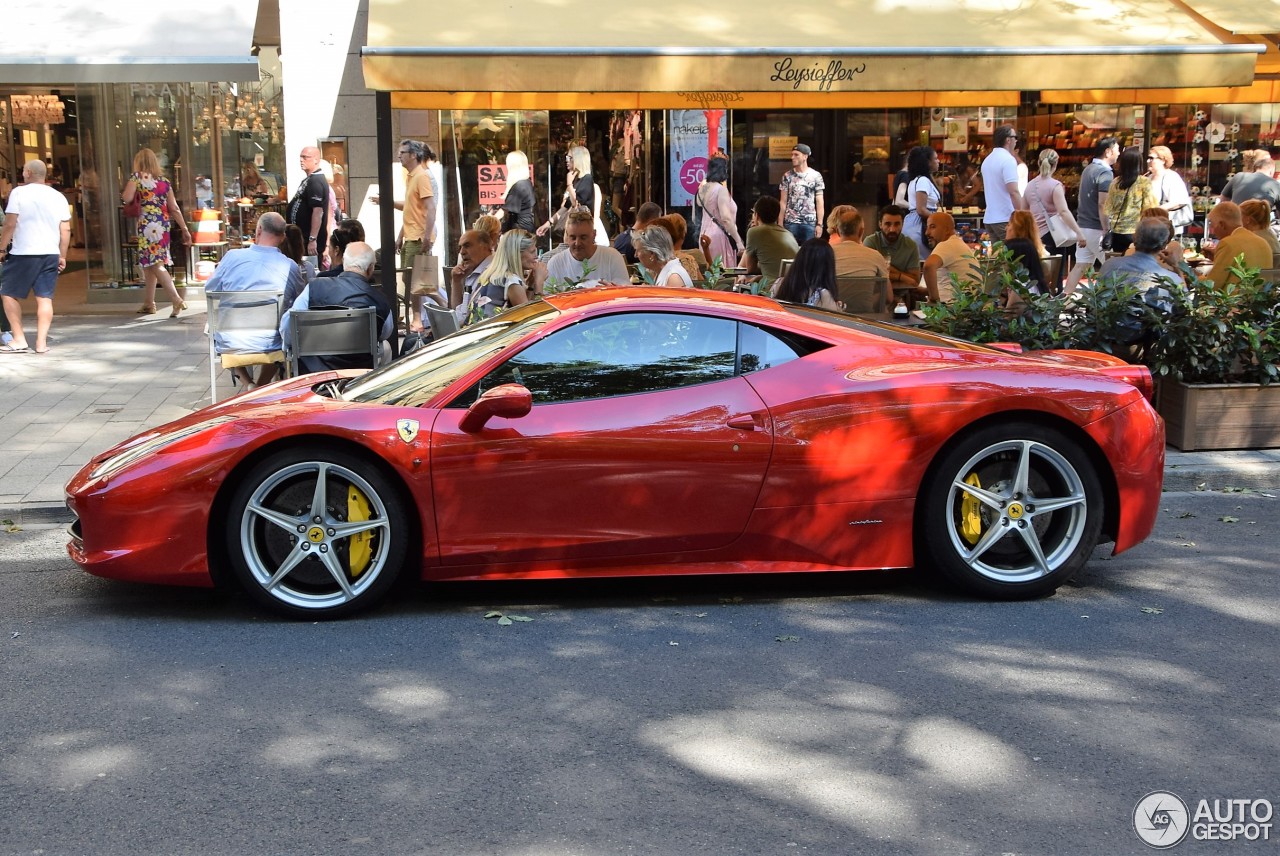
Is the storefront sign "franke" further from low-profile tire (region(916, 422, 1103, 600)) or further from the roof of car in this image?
low-profile tire (region(916, 422, 1103, 600))

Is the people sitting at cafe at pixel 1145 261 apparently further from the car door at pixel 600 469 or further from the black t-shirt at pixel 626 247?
the black t-shirt at pixel 626 247

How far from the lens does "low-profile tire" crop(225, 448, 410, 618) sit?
229 inches

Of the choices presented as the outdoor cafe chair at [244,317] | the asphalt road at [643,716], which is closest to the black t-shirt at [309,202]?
the outdoor cafe chair at [244,317]

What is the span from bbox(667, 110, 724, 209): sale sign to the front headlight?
1165 centimetres

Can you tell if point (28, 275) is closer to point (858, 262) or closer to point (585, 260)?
point (585, 260)

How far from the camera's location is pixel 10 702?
16.5 ft

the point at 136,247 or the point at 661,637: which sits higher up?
the point at 136,247

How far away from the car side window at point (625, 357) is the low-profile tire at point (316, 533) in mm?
658

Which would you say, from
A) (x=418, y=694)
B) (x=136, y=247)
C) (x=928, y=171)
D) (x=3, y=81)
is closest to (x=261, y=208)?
(x=136, y=247)

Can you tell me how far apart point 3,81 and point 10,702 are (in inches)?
500

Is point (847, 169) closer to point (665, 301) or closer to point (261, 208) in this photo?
point (261, 208)

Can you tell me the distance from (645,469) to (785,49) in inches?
233

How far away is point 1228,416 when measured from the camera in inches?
350

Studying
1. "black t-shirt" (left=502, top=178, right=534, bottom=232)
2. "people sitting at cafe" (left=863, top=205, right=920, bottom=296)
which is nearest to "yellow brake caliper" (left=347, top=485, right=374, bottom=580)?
"people sitting at cafe" (left=863, top=205, right=920, bottom=296)
